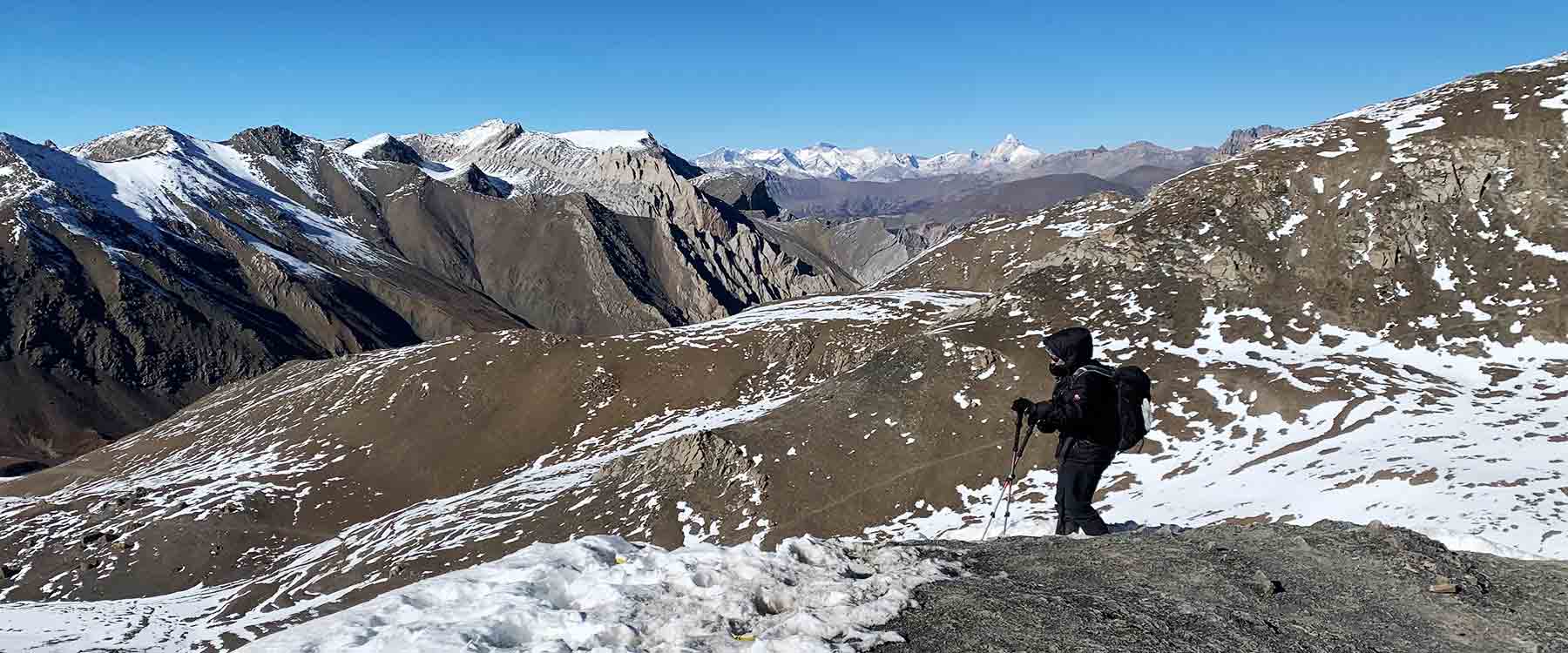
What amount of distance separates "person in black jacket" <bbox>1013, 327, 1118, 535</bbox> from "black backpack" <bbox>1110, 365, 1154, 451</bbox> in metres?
0.09

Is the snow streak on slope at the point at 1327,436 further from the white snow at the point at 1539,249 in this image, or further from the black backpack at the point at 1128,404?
the white snow at the point at 1539,249

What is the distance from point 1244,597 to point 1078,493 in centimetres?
404

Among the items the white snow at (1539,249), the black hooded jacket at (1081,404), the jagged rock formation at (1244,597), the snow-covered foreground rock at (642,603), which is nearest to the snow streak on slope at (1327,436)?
the black hooded jacket at (1081,404)

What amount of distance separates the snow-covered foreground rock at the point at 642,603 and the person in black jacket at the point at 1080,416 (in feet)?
11.8

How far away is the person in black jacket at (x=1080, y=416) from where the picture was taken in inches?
519

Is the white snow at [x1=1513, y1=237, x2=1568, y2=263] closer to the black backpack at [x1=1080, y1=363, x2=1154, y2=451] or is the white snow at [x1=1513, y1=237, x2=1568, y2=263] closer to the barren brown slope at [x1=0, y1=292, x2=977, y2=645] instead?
the barren brown slope at [x1=0, y1=292, x2=977, y2=645]

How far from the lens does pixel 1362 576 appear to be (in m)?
10.6

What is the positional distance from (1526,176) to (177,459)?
387 feet

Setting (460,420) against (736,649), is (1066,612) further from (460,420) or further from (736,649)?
(460,420)

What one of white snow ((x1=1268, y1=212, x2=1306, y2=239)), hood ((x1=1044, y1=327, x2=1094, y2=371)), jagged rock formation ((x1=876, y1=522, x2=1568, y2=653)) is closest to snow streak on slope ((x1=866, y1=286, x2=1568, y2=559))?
jagged rock formation ((x1=876, y1=522, x2=1568, y2=653))

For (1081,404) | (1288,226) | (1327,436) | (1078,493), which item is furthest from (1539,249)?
(1081,404)

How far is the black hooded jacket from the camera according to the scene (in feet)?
43.1

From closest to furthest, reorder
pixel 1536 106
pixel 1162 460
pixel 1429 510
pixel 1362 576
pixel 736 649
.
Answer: pixel 736 649
pixel 1362 576
pixel 1429 510
pixel 1162 460
pixel 1536 106

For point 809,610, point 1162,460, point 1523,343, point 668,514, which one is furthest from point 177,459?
point 1523,343
